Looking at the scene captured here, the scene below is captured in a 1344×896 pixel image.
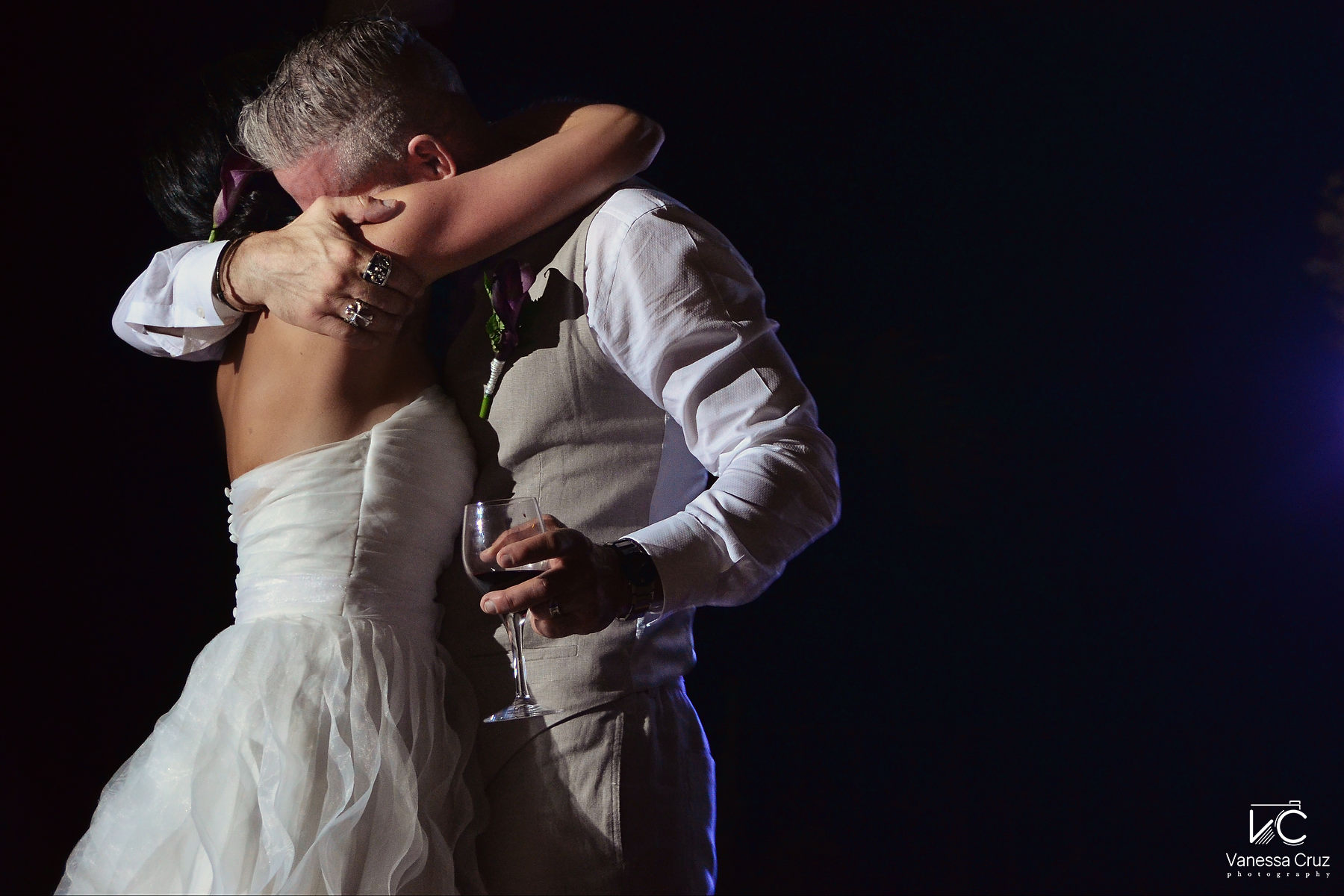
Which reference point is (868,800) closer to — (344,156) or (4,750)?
(4,750)

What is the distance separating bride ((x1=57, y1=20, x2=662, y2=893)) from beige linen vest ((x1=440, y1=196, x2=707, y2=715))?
57 mm

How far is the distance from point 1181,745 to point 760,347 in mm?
2363

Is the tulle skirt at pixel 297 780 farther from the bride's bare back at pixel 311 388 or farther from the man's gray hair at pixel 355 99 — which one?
the man's gray hair at pixel 355 99

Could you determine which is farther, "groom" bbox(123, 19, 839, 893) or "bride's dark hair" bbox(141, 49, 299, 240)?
Result: "bride's dark hair" bbox(141, 49, 299, 240)

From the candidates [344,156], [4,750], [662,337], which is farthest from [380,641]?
[4,750]

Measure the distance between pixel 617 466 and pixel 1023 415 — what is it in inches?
80.4

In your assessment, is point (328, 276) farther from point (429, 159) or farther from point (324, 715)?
point (324, 715)

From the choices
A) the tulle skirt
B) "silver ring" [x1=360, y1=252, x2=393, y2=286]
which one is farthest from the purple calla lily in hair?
the tulle skirt

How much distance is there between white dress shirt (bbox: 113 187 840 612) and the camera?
3.41 ft

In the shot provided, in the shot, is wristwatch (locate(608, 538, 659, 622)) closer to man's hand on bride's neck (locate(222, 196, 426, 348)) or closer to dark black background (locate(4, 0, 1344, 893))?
man's hand on bride's neck (locate(222, 196, 426, 348))

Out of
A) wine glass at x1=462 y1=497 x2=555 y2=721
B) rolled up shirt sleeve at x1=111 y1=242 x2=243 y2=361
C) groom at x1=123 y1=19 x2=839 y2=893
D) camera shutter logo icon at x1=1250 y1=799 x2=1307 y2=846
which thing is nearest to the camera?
wine glass at x1=462 y1=497 x2=555 y2=721

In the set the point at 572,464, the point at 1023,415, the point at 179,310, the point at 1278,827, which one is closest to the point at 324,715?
the point at 572,464

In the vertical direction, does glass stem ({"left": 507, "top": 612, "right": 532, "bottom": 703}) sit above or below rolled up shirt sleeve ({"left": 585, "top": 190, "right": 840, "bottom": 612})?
below

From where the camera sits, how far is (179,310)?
136cm
